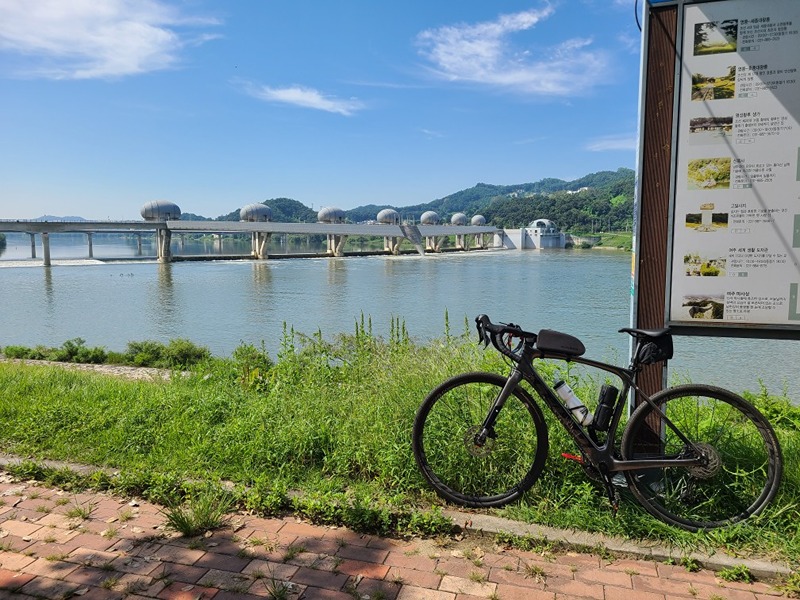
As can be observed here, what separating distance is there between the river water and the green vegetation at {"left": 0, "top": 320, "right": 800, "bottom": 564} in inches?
125

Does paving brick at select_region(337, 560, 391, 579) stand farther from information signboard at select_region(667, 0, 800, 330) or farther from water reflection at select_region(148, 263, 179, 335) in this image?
water reflection at select_region(148, 263, 179, 335)

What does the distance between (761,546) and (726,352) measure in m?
11.1

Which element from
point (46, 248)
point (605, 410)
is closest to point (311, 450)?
point (605, 410)

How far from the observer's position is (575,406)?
9.24 feet

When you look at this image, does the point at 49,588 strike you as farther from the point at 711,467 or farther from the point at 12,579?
the point at 711,467

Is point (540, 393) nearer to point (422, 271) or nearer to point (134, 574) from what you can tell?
point (134, 574)

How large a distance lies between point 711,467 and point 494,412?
1.03 metres

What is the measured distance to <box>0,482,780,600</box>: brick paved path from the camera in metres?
2.22

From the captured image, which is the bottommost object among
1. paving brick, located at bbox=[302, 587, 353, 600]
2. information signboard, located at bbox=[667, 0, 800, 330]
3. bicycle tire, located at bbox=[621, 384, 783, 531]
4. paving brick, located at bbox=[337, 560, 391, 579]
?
paving brick, located at bbox=[337, 560, 391, 579]

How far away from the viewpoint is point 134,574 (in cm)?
237

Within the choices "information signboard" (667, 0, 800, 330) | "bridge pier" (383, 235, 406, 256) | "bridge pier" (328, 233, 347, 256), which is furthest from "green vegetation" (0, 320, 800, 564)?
"bridge pier" (383, 235, 406, 256)

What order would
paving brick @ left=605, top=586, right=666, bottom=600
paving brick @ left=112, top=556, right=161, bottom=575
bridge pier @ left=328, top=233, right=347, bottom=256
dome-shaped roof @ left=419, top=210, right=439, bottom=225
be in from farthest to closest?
dome-shaped roof @ left=419, top=210, right=439, bottom=225, bridge pier @ left=328, top=233, right=347, bottom=256, paving brick @ left=112, top=556, right=161, bottom=575, paving brick @ left=605, top=586, right=666, bottom=600

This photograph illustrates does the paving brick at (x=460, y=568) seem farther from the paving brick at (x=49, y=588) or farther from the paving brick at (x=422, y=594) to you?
the paving brick at (x=49, y=588)

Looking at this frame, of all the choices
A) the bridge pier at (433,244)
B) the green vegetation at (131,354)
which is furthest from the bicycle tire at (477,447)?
the bridge pier at (433,244)
